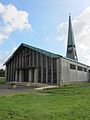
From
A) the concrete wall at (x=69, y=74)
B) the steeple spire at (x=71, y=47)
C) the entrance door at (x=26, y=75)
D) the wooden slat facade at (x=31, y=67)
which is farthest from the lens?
the steeple spire at (x=71, y=47)

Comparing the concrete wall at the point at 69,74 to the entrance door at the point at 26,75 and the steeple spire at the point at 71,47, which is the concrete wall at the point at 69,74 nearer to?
the entrance door at the point at 26,75

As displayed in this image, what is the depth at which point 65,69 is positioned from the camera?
31.5 metres

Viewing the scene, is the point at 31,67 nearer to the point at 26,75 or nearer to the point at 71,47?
the point at 26,75

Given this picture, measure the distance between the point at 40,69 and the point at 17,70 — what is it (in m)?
7.27

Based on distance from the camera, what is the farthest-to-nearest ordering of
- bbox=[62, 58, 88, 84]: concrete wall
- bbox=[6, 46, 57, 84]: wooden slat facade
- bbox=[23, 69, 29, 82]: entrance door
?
bbox=[23, 69, 29, 82]: entrance door, bbox=[62, 58, 88, 84]: concrete wall, bbox=[6, 46, 57, 84]: wooden slat facade

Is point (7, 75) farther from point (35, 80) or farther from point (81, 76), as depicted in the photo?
point (81, 76)

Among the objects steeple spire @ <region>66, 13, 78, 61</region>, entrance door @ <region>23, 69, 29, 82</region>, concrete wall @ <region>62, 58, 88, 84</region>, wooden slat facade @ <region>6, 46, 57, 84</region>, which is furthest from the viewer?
steeple spire @ <region>66, 13, 78, 61</region>

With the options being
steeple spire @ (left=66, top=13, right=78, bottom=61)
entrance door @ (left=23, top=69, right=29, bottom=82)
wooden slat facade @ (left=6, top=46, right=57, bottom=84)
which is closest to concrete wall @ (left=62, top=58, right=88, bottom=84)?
wooden slat facade @ (left=6, top=46, right=57, bottom=84)

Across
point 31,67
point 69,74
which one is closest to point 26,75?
point 31,67

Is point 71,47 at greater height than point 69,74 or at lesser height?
greater

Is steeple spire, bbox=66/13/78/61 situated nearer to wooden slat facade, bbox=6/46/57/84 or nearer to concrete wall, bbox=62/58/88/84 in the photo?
concrete wall, bbox=62/58/88/84

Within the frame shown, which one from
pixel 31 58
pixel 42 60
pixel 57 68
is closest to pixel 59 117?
pixel 57 68

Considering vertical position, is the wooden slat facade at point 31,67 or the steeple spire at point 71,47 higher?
the steeple spire at point 71,47

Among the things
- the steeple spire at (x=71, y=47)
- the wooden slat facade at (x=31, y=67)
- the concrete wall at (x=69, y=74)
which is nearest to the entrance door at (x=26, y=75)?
the wooden slat facade at (x=31, y=67)
